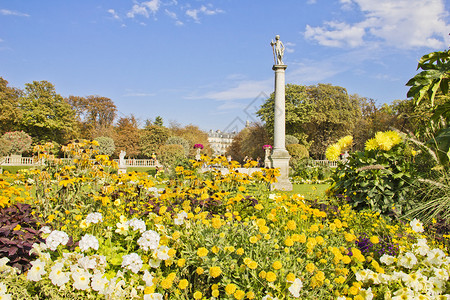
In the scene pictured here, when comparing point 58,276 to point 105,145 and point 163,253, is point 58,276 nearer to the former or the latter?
point 163,253

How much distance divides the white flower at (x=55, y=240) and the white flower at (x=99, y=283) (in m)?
0.46

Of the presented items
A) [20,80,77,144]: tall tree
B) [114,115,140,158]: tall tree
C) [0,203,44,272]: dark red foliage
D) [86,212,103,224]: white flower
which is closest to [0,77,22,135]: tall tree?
[20,80,77,144]: tall tree

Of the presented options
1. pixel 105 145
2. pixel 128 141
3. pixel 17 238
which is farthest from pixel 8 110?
pixel 17 238

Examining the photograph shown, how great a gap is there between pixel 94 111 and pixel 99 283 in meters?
47.0

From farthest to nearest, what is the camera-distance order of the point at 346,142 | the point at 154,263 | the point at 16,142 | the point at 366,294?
the point at 16,142 < the point at 346,142 < the point at 154,263 < the point at 366,294

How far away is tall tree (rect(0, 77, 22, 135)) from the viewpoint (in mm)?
29625

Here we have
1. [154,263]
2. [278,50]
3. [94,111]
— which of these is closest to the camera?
[154,263]

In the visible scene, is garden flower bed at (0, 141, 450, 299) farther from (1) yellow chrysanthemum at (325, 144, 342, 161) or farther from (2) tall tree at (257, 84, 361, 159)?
(2) tall tree at (257, 84, 361, 159)

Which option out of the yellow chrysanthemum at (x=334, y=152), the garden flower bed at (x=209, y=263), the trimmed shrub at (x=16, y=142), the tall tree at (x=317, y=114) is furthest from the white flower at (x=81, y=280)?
the tall tree at (x=317, y=114)

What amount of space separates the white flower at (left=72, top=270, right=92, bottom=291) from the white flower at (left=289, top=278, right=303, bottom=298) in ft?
4.64

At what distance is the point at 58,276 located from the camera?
7.07ft

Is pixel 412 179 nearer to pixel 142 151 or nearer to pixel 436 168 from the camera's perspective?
pixel 436 168

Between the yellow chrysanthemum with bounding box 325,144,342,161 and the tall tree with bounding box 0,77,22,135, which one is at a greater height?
the tall tree with bounding box 0,77,22,135

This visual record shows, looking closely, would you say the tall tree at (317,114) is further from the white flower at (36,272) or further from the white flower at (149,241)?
the white flower at (36,272)
